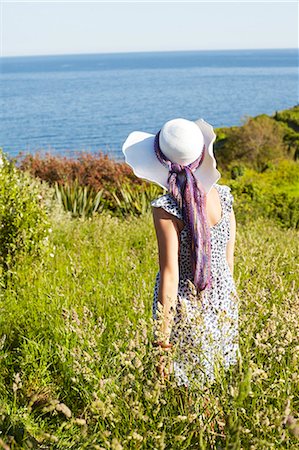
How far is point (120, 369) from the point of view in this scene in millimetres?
2896

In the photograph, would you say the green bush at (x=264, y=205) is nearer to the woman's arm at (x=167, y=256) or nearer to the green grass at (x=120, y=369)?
the green grass at (x=120, y=369)

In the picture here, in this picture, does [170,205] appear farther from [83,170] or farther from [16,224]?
[83,170]

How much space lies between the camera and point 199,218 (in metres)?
2.89

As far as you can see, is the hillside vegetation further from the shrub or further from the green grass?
the shrub

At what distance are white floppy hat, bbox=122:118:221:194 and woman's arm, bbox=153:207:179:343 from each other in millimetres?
183

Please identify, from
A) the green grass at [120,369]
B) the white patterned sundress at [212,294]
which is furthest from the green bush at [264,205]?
the white patterned sundress at [212,294]

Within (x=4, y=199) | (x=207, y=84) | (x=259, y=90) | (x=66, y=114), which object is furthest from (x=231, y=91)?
(x=4, y=199)

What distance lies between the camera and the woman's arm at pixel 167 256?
Answer: 2.84 m

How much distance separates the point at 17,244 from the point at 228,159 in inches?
704

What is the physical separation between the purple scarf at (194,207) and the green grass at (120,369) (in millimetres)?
272

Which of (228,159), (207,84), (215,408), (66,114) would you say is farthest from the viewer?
(207,84)

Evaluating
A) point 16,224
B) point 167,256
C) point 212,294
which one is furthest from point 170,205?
point 16,224

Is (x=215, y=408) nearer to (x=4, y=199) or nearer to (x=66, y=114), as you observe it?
(x=4, y=199)

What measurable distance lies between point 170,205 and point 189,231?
0.51ft
